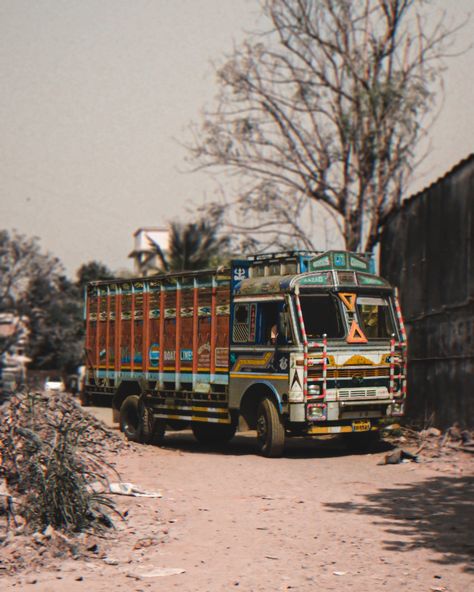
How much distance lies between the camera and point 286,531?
9.73m

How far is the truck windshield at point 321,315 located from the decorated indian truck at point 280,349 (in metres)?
0.02

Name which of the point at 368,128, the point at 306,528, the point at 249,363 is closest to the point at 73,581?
the point at 306,528

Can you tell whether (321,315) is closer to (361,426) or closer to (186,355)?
(361,426)

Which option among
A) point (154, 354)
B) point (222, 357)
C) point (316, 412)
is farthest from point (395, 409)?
point (154, 354)

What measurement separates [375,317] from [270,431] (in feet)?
9.03

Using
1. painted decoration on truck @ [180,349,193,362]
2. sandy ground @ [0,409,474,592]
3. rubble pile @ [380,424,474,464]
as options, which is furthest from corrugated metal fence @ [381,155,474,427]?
painted decoration on truck @ [180,349,193,362]

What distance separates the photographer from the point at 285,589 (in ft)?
24.3

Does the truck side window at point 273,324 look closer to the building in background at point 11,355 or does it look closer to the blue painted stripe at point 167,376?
the blue painted stripe at point 167,376

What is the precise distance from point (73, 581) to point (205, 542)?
75.2 inches

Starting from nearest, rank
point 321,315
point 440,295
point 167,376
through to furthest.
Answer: point 321,315 < point 440,295 < point 167,376

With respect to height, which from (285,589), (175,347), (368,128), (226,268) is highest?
(368,128)

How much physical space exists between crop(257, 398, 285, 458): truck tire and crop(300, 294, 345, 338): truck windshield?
1435 millimetres

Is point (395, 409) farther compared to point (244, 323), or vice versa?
point (244, 323)

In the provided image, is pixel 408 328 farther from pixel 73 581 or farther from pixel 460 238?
pixel 73 581
